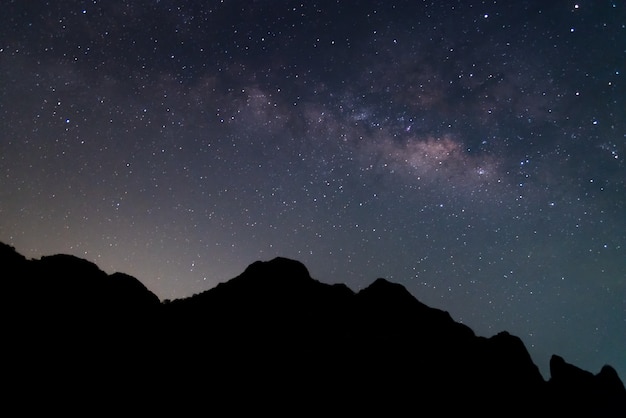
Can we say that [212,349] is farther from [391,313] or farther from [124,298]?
[391,313]

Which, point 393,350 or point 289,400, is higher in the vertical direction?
point 393,350

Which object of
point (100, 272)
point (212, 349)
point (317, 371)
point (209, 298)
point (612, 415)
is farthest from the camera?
point (612, 415)

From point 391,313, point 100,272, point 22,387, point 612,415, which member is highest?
point 100,272

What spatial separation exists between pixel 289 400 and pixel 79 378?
9178 millimetres

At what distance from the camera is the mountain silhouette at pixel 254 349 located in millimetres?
16516

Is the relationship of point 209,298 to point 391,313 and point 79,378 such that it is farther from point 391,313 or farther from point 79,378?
point 391,313

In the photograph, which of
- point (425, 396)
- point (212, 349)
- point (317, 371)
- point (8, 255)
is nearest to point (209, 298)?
point (212, 349)

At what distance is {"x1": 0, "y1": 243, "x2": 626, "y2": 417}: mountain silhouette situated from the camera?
54.2 feet

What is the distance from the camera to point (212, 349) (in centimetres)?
2017

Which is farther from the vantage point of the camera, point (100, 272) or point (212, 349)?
point (100, 272)

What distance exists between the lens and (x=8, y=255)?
19.3m

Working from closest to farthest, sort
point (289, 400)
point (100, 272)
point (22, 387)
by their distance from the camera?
1. point (22, 387)
2. point (289, 400)
3. point (100, 272)

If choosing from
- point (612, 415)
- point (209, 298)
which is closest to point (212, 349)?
point (209, 298)

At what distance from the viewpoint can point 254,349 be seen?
20.0m
